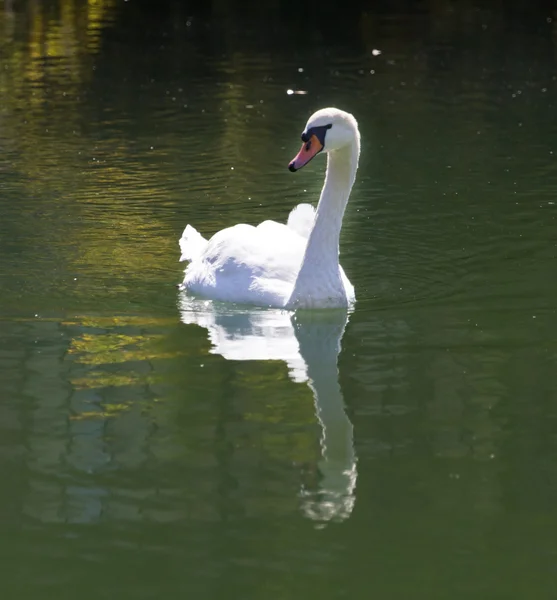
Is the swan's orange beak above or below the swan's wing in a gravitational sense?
above

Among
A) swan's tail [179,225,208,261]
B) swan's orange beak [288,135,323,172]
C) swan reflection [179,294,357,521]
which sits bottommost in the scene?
swan's tail [179,225,208,261]

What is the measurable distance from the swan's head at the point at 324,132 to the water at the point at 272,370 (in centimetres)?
106

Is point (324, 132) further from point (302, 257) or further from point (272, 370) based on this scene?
point (272, 370)

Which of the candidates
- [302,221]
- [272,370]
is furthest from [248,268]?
[272,370]

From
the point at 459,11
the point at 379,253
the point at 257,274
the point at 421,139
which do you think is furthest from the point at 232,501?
the point at 459,11

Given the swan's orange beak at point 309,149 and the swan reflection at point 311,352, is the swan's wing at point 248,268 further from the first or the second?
the swan's orange beak at point 309,149

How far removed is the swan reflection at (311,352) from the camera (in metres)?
6.13

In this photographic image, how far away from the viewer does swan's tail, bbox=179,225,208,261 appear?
10.2m

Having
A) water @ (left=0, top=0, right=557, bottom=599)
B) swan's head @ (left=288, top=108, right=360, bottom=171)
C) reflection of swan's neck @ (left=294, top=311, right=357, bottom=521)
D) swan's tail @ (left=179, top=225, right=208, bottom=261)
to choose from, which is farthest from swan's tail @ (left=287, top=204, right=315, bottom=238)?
reflection of swan's neck @ (left=294, top=311, right=357, bottom=521)

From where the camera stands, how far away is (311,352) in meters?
8.34

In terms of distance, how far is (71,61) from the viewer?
74.5 ft

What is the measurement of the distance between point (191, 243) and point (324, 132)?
178cm

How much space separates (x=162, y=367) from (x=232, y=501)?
2.07 meters

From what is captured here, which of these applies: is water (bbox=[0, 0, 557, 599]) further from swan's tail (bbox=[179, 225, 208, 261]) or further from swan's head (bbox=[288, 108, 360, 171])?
swan's head (bbox=[288, 108, 360, 171])
